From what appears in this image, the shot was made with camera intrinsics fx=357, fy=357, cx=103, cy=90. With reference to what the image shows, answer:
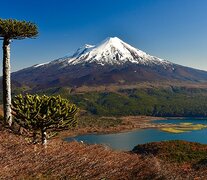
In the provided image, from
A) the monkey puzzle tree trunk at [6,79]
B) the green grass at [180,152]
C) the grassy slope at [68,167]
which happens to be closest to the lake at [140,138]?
the green grass at [180,152]

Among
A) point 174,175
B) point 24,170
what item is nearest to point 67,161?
point 24,170

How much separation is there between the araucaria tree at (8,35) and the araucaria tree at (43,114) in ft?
2.17

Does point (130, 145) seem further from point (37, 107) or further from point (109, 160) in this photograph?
point (109, 160)

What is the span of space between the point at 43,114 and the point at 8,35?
17.9ft

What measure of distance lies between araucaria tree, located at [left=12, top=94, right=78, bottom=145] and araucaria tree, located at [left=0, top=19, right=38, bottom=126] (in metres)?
0.66

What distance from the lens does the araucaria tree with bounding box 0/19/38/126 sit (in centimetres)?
2056

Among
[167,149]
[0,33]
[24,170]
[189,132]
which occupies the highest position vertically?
[0,33]

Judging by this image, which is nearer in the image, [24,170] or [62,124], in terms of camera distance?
[24,170]

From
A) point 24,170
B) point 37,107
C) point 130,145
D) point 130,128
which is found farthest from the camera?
point 130,128

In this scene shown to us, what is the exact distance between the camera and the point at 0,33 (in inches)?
827

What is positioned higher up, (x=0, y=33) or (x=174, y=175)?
(x=0, y=33)

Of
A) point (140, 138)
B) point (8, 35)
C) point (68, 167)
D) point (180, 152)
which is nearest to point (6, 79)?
point (8, 35)

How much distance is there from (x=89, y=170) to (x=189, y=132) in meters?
156

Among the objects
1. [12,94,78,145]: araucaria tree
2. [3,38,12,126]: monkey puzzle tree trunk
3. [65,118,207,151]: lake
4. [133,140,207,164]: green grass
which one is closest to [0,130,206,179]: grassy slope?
[12,94,78,145]: araucaria tree
